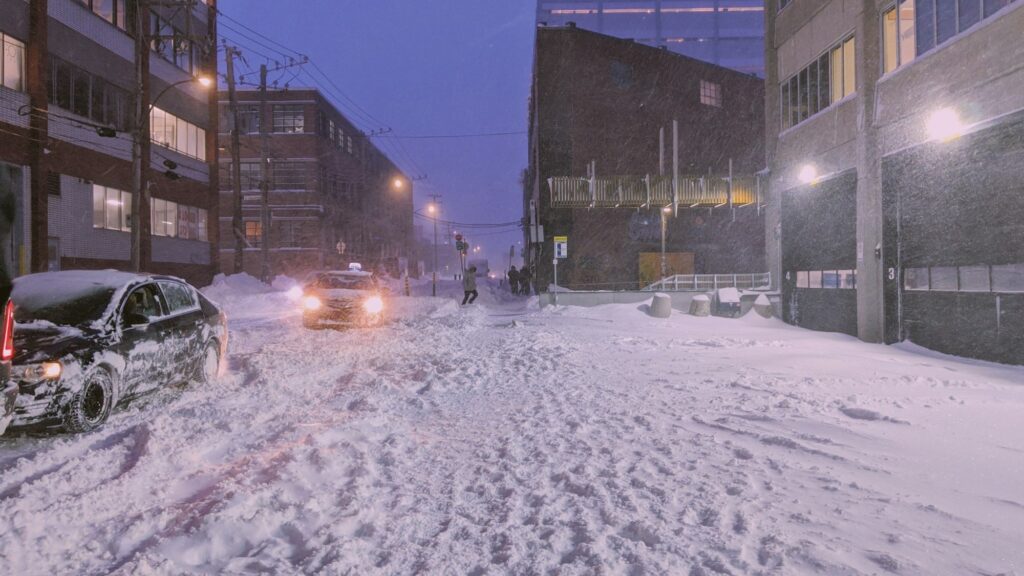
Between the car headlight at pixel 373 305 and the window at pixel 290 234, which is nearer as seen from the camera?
the car headlight at pixel 373 305

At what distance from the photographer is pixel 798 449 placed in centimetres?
525

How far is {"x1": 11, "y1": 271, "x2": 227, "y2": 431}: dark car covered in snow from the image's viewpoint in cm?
550

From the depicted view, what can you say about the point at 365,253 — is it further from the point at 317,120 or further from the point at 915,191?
the point at 915,191

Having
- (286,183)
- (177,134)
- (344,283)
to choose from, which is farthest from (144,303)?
(286,183)

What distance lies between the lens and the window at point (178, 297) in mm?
8004

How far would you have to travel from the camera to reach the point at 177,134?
2978 cm

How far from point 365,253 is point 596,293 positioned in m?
45.9

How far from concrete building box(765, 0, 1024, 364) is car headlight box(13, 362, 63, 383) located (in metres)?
14.0

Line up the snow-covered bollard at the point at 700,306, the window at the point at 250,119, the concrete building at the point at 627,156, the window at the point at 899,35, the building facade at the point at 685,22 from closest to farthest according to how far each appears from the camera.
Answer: the window at the point at 899,35
the snow-covered bollard at the point at 700,306
the concrete building at the point at 627,156
the window at the point at 250,119
the building facade at the point at 685,22

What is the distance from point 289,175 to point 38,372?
48.0 m

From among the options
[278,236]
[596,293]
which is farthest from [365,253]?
[596,293]

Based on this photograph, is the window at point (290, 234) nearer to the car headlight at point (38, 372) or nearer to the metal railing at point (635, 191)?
the metal railing at point (635, 191)

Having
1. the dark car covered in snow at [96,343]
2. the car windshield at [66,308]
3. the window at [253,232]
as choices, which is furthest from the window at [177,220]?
the car windshield at [66,308]

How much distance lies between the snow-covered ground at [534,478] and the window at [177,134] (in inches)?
967
